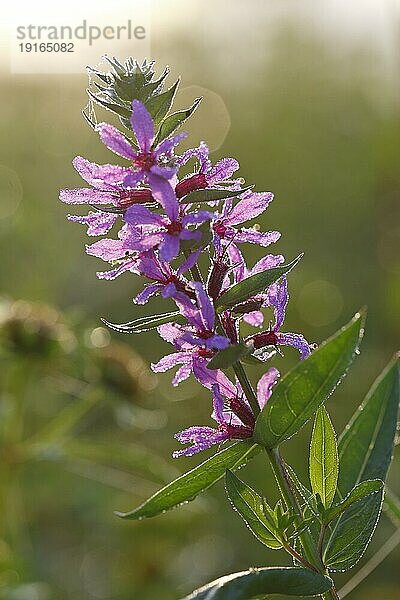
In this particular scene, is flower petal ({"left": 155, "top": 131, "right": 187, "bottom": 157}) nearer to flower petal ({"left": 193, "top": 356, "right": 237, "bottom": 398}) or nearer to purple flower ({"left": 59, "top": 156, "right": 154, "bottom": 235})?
purple flower ({"left": 59, "top": 156, "right": 154, "bottom": 235})

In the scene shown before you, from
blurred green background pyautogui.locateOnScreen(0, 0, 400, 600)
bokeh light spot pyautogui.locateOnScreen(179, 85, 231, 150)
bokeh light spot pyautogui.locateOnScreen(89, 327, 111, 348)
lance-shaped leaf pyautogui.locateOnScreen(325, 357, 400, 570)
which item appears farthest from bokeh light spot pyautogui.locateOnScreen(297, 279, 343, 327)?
lance-shaped leaf pyautogui.locateOnScreen(325, 357, 400, 570)

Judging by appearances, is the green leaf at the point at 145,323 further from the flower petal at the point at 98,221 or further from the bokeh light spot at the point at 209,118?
the bokeh light spot at the point at 209,118

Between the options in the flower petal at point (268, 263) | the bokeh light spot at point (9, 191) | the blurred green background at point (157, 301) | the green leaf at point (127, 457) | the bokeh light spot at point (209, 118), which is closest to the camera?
the flower petal at point (268, 263)

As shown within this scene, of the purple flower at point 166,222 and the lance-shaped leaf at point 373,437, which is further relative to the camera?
the lance-shaped leaf at point 373,437

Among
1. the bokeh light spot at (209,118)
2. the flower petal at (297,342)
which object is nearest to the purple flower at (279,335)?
the flower petal at (297,342)

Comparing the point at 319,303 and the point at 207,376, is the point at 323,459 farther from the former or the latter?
the point at 319,303

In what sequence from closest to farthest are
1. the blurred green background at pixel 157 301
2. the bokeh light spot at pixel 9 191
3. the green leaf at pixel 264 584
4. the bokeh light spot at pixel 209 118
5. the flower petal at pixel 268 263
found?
the green leaf at pixel 264 584, the flower petal at pixel 268 263, the blurred green background at pixel 157 301, the bokeh light spot at pixel 9 191, the bokeh light spot at pixel 209 118
